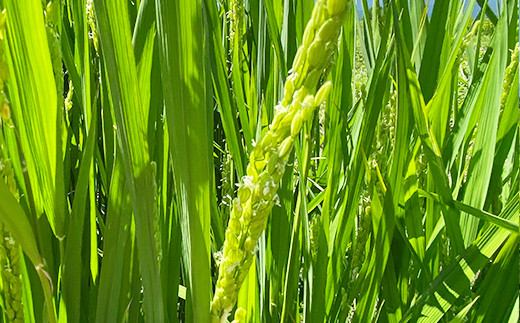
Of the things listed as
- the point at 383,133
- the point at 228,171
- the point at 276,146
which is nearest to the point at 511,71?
the point at 383,133

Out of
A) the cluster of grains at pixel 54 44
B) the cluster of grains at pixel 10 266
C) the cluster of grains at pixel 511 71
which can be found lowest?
the cluster of grains at pixel 10 266

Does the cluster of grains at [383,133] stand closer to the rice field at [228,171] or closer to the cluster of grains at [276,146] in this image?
the rice field at [228,171]

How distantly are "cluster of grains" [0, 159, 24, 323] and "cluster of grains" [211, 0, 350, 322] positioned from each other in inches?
7.1

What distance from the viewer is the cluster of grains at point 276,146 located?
25cm

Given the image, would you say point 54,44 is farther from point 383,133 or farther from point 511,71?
point 511,71

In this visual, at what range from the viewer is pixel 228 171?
0.99 m

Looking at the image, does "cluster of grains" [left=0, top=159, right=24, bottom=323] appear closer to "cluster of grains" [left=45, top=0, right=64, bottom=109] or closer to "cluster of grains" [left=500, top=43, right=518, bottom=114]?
"cluster of grains" [left=45, top=0, right=64, bottom=109]

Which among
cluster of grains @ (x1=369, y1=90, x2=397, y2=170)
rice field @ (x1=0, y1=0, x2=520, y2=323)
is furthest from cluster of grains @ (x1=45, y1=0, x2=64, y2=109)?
cluster of grains @ (x1=369, y1=90, x2=397, y2=170)

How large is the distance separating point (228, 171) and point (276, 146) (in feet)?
2.30

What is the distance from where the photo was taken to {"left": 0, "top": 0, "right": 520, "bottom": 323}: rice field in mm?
355

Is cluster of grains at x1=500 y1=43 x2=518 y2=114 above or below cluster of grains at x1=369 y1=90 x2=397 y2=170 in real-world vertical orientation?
above

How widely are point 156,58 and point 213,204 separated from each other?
178 millimetres

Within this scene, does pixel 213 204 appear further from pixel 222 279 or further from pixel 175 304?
pixel 222 279

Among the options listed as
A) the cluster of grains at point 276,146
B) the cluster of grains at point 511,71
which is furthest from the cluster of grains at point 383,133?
the cluster of grains at point 276,146
